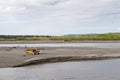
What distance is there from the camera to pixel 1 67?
2792 centimetres

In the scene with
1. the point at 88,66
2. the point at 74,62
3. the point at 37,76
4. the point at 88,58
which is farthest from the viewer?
the point at 88,58

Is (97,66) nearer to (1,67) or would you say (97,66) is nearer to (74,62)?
(74,62)

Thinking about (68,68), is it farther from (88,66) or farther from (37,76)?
(37,76)

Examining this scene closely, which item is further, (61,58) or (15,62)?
(61,58)

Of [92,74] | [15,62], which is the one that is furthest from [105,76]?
[15,62]

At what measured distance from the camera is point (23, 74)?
24.2 meters

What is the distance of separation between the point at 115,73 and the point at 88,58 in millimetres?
10885

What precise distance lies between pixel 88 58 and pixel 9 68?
1117cm

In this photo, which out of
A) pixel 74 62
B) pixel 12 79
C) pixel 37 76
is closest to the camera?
Answer: pixel 12 79

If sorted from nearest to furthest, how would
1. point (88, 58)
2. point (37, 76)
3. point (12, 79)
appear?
point (12, 79) → point (37, 76) → point (88, 58)

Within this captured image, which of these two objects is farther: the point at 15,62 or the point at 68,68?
the point at 15,62

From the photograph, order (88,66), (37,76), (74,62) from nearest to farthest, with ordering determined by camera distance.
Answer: (37,76), (88,66), (74,62)

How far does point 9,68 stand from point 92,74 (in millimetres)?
7490


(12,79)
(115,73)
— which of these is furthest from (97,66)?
(12,79)
